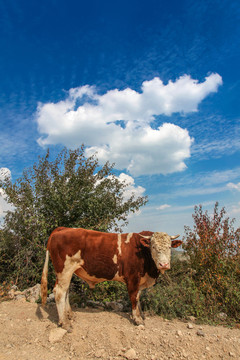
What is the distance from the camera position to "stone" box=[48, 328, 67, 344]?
4.96 meters

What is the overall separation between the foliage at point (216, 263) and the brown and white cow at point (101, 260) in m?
2.18

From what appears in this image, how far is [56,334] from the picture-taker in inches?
199

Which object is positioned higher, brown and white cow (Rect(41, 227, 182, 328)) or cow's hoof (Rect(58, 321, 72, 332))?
brown and white cow (Rect(41, 227, 182, 328))

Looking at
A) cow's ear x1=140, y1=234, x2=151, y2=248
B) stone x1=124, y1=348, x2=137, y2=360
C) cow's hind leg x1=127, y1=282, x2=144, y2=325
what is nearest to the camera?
stone x1=124, y1=348, x2=137, y2=360

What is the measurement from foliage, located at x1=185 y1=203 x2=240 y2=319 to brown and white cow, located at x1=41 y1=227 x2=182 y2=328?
2175 mm

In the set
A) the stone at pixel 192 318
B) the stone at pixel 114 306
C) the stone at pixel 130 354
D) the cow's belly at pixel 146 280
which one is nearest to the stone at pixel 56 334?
the stone at pixel 130 354

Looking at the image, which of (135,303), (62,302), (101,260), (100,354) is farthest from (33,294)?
(100,354)

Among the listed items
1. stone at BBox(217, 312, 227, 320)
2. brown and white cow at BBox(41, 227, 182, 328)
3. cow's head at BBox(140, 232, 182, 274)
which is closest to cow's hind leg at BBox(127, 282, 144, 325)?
brown and white cow at BBox(41, 227, 182, 328)

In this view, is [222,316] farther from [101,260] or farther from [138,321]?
[101,260]

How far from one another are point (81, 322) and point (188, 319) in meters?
2.66

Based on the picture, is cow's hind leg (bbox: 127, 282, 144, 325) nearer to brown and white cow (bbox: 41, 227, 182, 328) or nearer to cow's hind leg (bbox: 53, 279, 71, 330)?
brown and white cow (bbox: 41, 227, 182, 328)

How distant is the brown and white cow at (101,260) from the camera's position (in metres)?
5.62

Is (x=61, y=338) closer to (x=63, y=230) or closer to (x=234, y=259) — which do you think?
(x=63, y=230)

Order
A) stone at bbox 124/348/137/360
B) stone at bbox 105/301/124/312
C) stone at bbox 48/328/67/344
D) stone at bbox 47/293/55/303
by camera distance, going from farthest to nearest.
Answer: stone at bbox 47/293/55/303, stone at bbox 105/301/124/312, stone at bbox 48/328/67/344, stone at bbox 124/348/137/360
